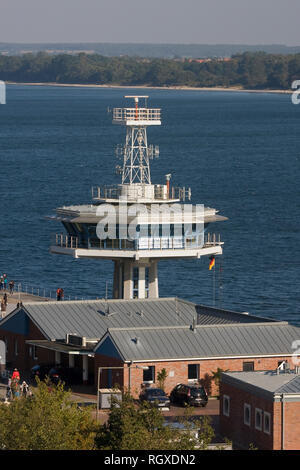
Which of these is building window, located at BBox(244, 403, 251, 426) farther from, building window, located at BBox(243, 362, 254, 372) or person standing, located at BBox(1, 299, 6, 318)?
person standing, located at BBox(1, 299, 6, 318)

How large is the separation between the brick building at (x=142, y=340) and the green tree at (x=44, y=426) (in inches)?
440

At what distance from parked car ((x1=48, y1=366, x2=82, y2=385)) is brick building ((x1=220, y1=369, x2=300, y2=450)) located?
28.3 feet

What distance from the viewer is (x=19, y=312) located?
200 feet

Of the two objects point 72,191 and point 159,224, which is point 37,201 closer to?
point 72,191

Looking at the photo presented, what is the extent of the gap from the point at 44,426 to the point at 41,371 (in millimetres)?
17868

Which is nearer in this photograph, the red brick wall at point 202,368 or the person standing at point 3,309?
the red brick wall at point 202,368

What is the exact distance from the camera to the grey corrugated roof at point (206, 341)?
54.4m

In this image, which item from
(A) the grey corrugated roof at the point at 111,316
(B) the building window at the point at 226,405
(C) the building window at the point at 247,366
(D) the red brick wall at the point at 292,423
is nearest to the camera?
(D) the red brick wall at the point at 292,423

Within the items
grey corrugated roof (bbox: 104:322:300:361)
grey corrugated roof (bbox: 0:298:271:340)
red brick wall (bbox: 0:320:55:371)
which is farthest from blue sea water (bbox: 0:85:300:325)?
grey corrugated roof (bbox: 104:322:300:361)

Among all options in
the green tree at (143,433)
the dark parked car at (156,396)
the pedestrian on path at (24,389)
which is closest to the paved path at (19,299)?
the pedestrian on path at (24,389)

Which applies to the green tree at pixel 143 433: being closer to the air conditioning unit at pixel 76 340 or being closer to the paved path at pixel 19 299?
the air conditioning unit at pixel 76 340

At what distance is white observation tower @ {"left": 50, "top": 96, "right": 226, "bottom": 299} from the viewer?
66.2m
